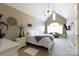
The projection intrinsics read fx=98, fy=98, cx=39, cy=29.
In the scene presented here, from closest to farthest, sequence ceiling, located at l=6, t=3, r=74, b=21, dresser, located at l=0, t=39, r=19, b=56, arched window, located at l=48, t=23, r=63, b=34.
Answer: dresser, located at l=0, t=39, r=19, b=56 → ceiling, located at l=6, t=3, r=74, b=21 → arched window, located at l=48, t=23, r=63, b=34

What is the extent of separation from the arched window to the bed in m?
0.12

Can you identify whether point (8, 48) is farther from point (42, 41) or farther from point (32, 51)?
point (42, 41)

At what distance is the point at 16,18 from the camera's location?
173 cm

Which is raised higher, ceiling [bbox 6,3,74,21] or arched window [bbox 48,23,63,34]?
ceiling [bbox 6,3,74,21]

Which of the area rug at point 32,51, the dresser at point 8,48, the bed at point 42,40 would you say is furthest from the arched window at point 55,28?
the dresser at point 8,48

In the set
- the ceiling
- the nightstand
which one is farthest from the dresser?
the ceiling

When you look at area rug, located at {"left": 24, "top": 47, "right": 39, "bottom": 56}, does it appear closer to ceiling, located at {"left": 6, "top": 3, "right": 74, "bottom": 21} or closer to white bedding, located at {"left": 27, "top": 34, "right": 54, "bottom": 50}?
white bedding, located at {"left": 27, "top": 34, "right": 54, "bottom": 50}

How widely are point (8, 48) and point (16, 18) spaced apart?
0.53 meters

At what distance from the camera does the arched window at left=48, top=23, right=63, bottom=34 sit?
1.81 metres

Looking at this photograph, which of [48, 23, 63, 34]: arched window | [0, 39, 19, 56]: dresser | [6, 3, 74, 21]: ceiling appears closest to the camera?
[0, 39, 19, 56]: dresser

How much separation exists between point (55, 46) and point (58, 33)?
0.25 metres

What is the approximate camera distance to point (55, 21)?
1.82m

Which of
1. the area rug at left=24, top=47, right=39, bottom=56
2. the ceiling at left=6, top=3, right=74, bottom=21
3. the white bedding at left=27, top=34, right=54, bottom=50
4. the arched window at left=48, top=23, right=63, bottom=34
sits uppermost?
the ceiling at left=6, top=3, right=74, bottom=21

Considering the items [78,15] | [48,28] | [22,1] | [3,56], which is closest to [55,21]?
[48,28]
